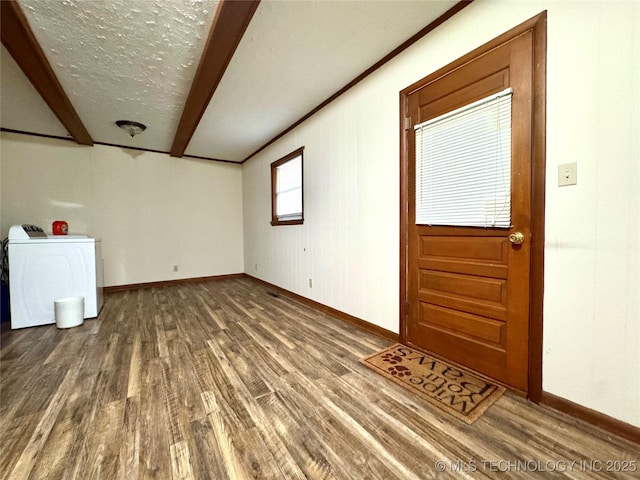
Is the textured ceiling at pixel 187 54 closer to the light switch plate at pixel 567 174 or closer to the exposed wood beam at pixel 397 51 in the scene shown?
the exposed wood beam at pixel 397 51

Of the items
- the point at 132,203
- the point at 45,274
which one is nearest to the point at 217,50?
the point at 45,274

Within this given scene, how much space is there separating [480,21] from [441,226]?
1325 millimetres

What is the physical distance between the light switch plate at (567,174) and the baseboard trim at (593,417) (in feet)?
3.73

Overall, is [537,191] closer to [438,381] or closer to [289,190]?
[438,381]

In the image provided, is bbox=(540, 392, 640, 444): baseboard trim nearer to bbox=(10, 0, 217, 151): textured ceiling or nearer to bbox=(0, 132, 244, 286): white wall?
bbox=(10, 0, 217, 151): textured ceiling

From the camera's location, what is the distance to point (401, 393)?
5.03 feet

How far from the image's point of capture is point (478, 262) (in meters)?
1.67

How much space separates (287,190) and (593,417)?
3.69m

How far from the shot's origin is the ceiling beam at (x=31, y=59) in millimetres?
1640

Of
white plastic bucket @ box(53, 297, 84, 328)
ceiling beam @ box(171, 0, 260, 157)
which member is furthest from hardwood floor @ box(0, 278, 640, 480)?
ceiling beam @ box(171, 0, 260, 157)

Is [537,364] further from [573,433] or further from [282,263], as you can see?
[282,263]

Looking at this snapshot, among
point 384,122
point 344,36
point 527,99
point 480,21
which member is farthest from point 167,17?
point 527,99

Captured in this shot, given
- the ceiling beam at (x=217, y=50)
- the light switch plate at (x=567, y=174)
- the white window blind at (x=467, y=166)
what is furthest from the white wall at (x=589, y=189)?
the ceiling beam at (x=217, y=50)

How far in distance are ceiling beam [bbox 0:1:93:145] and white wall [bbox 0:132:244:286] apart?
1225 mm
